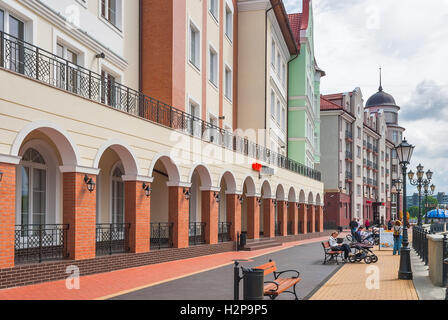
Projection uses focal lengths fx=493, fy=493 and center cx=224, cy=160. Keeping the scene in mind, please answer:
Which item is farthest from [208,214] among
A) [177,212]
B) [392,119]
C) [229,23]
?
[392,119]

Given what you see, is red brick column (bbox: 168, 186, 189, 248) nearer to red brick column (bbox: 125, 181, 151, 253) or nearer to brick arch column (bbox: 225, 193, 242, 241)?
red brick column (bbox: 125, 181, 151, 253)

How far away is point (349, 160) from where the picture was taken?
59438 millimetres

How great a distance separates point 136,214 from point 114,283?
3.63 metres

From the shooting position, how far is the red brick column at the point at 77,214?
40.1 ft

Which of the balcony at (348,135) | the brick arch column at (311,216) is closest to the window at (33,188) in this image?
the brick arch column at (311,216)

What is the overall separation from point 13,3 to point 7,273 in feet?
21.8

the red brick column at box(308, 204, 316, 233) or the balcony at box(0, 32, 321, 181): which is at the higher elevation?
the balcony at box(0, 32, 321, 181)

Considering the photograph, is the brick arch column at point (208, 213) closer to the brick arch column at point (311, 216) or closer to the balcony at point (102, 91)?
the balcony at point (102, 91)

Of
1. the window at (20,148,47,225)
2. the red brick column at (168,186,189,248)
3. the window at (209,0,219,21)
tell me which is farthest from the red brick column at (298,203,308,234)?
the window at (20,148,47,225)

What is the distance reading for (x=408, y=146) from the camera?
15.4 m

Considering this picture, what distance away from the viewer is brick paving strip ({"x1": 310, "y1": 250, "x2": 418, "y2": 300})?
33.5 ft

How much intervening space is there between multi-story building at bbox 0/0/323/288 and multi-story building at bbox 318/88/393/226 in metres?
28.5

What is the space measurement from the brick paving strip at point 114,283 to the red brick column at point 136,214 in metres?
0.77
